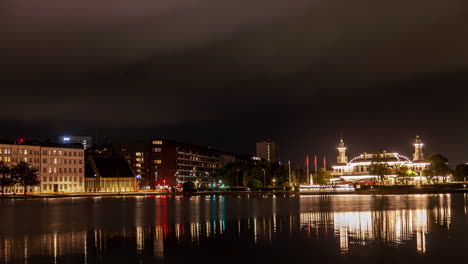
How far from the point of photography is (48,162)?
7594 inches

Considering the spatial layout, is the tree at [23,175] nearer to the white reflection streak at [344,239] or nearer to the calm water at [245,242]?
the calm water at [245,242]

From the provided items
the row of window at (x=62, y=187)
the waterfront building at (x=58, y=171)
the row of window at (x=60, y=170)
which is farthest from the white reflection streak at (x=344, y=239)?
the row of window at (x=60, y=170)

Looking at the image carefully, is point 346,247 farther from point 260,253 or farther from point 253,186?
point 253,186

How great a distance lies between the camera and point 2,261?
27.1 m

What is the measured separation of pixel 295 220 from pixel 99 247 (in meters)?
21.5

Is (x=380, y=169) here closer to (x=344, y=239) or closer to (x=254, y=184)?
(x=254, y=184)

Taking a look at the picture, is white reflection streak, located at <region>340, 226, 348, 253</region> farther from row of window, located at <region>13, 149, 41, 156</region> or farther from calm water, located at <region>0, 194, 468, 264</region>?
row of window, located at <region>13, 149, 41, 156</region>

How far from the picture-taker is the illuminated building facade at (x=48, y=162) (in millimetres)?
182750

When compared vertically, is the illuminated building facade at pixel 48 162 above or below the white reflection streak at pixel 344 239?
above

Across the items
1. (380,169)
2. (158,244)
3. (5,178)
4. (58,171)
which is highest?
(58,171)

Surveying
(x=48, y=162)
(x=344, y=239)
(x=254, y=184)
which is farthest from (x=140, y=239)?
(x=48, y=162)

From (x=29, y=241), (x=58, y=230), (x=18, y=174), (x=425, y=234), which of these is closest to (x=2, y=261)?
(x=29, y=241)

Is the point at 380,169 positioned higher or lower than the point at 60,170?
lower

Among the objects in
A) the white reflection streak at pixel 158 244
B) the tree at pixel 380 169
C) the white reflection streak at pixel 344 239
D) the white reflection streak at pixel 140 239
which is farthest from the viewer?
the tree at pixel 380 169
